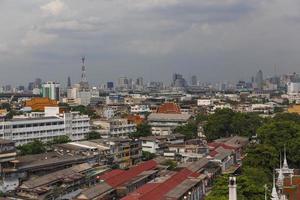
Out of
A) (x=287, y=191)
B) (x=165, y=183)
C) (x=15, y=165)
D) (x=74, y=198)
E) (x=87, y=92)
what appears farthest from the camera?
(x=87, y=92)

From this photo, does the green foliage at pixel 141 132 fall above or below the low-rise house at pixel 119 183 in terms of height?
above

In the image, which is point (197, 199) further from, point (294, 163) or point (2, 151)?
point (2, 151)

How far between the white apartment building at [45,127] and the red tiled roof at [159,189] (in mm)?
23821

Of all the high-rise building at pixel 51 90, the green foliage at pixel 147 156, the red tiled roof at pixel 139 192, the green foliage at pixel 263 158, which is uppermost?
the high-rise building at pixel 51 90

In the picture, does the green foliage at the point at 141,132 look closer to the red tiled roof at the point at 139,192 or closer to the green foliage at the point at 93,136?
the green foliage at the point at 93,136

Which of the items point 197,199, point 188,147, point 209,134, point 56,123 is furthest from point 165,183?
point 209,134

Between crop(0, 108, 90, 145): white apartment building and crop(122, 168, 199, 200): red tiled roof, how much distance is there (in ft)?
78.2

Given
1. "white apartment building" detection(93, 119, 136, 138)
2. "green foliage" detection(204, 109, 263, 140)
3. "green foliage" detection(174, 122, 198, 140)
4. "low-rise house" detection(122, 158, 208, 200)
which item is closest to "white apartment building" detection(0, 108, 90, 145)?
"white apartment building" detection(93, 119, 136, 138)

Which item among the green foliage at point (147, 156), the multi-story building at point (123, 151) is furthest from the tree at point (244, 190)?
the green foliage at point (147, 156)

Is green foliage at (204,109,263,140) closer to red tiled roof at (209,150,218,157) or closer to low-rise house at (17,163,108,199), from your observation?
red tiled roof at (209,150,218,157)

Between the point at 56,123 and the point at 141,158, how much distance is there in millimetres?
13112

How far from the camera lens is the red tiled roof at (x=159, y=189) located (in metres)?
28.0

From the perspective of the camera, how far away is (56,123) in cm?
5925

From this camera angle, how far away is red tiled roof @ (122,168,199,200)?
28.0 meters
